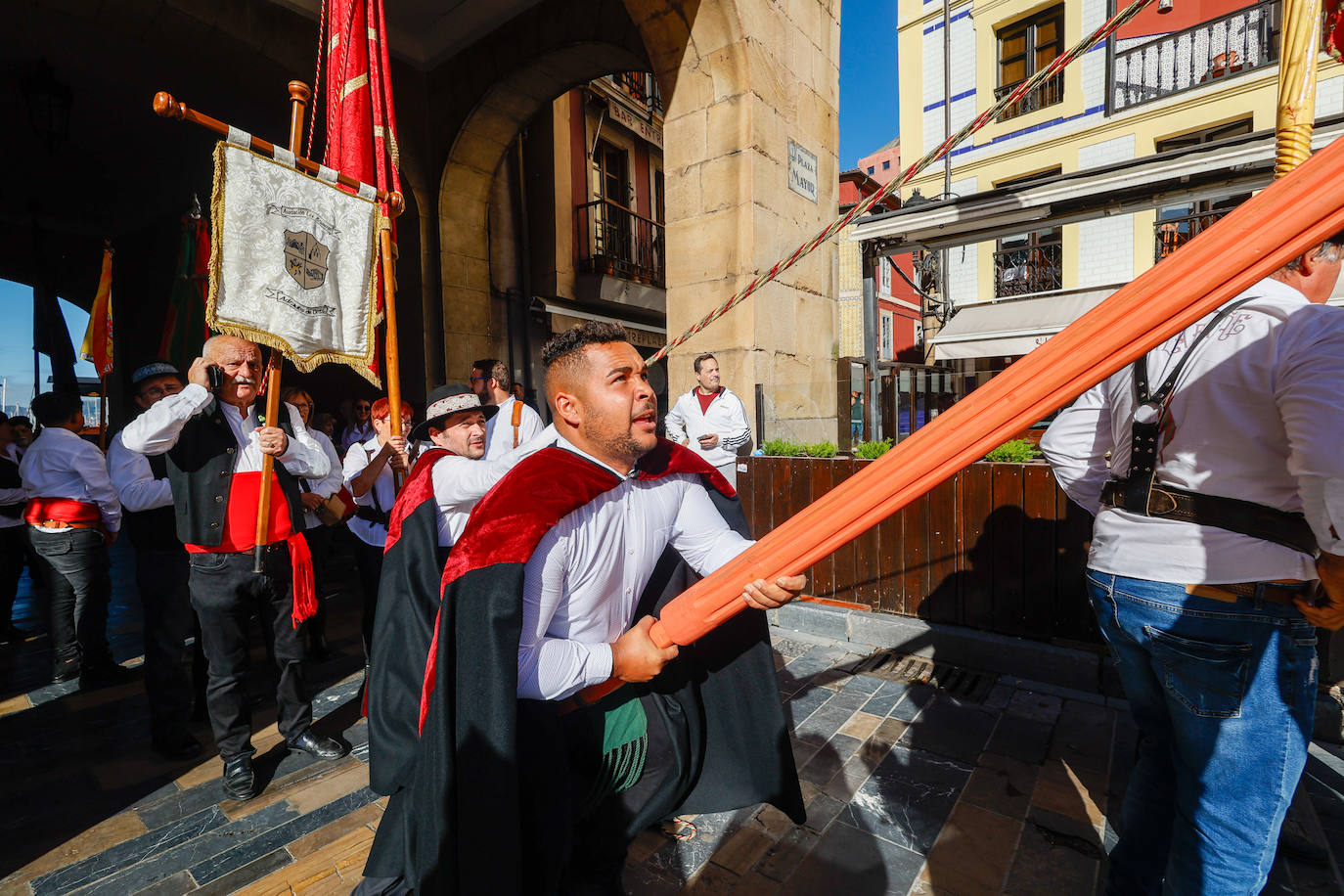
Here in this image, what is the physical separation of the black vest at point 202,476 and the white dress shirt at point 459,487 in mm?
1217

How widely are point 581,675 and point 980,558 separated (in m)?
3.60

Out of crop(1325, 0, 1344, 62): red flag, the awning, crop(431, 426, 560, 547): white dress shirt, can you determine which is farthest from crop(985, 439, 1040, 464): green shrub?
the awning

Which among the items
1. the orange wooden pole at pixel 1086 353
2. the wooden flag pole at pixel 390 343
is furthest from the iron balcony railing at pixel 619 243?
the orange wooden pole at pixel 1086 353

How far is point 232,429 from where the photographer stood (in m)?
3.13

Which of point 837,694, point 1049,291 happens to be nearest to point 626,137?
point 1049,291

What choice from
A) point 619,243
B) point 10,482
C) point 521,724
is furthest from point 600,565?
point 619,243

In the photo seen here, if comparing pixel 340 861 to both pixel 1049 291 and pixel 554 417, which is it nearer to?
pixel 554 417

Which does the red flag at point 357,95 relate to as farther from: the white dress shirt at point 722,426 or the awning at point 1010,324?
the awning at point 1010,324

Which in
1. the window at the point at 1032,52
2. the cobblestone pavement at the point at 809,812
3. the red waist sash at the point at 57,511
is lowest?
the cobblestone pavement at the point at 809,812

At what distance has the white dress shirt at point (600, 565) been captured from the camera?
5.06ft

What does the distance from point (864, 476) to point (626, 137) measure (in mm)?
14633

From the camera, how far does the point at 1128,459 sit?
182 cm

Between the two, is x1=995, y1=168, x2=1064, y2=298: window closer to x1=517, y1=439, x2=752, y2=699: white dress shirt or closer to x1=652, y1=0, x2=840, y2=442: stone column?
x1=652, y1=0, x2=840, y2=442: stone column

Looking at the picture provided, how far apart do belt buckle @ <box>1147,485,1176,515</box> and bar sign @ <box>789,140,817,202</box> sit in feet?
18.5
